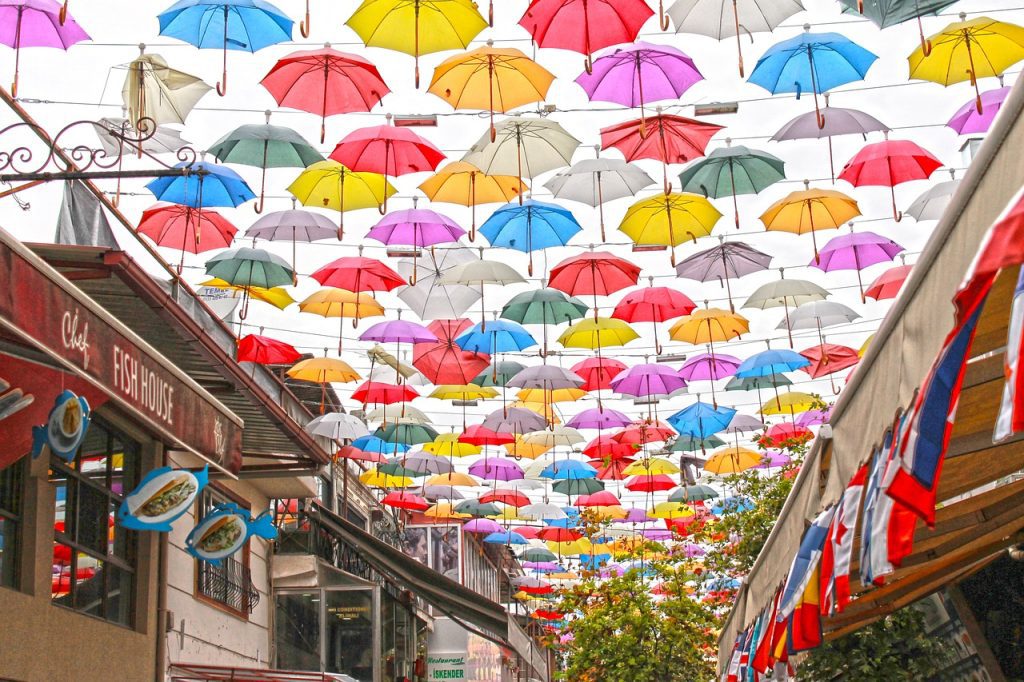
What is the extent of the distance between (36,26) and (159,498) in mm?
5021

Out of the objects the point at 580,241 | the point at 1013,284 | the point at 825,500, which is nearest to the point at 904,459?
the point at 1013,284

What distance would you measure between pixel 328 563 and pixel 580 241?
6444mm

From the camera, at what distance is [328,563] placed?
18.4m

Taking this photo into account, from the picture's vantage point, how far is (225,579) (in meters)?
14.1

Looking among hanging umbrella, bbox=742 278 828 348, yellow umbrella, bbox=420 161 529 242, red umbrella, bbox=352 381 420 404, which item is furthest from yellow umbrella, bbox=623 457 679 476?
yellow umbrella, bbox=420 161 529 242

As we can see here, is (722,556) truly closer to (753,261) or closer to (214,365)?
(753,261)

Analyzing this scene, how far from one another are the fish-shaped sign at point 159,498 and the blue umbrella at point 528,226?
6.07 meters

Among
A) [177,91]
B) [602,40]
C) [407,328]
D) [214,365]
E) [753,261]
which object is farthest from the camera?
[407,328]

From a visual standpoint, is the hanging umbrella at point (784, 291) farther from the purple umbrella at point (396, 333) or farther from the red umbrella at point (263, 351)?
the red umbrella at point (263, 351)

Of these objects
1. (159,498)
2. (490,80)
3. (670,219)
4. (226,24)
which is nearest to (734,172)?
(670,219)

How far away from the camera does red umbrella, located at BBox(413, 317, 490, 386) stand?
57.3ft

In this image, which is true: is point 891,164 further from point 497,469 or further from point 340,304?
point 497,469

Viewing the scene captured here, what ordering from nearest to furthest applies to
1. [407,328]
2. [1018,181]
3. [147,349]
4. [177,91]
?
[1018,181] < [147,349] < [177,91] < [407,328]

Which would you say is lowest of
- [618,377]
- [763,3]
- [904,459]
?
[904,459]
